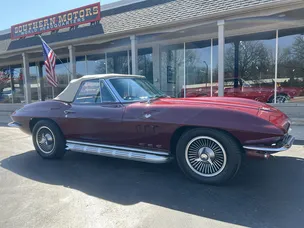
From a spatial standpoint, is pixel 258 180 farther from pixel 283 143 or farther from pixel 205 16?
pixel 205 16

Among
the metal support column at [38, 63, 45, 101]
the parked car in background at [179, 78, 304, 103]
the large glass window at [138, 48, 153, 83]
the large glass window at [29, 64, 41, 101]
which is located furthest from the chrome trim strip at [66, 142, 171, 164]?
the large glass window at [29, 64, 41, 101]

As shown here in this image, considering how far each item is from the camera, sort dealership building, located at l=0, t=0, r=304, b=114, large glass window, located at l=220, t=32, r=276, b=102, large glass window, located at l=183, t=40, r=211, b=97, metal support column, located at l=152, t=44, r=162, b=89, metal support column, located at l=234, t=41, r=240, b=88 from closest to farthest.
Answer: dealership building, located at l=0, t=0, r=304, b=114
large glass window, located at l=220, t=32, r=276, b=102
metal support column, located at l=234, t=41, r=240, b=88
large glass window, located at l=183, t=40, r=211, b=97
metal support column, located at l=152, t=44, r=162, b=89

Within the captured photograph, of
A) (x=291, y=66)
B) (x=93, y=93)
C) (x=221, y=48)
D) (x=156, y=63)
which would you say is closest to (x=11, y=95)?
(x=156, y=63)

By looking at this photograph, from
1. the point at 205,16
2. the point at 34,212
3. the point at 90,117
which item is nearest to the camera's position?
the point at 34,212

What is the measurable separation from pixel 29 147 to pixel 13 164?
4.46ft

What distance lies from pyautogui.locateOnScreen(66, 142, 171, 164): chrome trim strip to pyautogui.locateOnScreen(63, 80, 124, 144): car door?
0.13 m

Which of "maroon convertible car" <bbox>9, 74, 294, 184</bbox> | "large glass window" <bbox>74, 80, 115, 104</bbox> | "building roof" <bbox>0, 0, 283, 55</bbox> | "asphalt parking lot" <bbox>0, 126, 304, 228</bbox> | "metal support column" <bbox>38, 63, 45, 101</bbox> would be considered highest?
"building roof" <bbox>0, 0, 283, 55</bbox>

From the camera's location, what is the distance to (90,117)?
418 centimetres

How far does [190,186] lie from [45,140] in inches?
121

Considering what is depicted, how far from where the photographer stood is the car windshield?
4162 millimetres

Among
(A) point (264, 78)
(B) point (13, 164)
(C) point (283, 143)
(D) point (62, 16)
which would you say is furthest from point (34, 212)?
(D) point (62, 16)

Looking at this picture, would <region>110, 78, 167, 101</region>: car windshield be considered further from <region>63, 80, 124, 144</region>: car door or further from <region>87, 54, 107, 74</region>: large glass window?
<region>87, 54, 107, 74</region>: large glass window

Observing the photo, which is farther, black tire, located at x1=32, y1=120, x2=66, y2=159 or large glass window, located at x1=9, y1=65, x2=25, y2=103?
large glass window, located at x1=9, y1=65, x2=25, y2=103

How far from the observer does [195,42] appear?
38.6 feet
